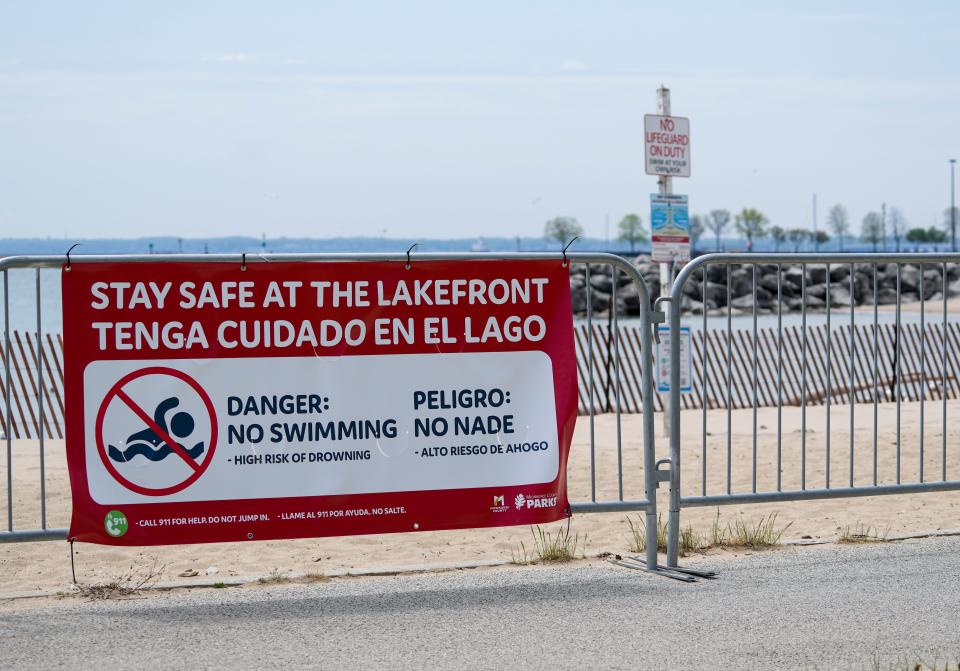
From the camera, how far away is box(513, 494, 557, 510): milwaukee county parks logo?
5504 mm

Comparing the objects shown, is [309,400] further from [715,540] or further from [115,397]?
[715,540]

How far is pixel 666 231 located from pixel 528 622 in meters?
7.91

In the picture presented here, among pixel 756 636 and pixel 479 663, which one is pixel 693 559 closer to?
pixel 756 636

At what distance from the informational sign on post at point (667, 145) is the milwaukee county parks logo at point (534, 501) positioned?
7.03 meters

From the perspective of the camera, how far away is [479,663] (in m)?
4.30

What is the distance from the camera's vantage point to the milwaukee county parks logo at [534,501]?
550 cm

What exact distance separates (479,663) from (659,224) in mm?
8473

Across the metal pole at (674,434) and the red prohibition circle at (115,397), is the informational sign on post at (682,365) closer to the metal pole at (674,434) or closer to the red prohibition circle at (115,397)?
the metal pole at (674,434)

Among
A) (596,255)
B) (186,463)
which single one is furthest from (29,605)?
(596,255)

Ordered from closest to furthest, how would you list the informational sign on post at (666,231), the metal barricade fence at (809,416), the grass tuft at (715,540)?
the metal barricade fence at (809,416)
the grass tuft at (715,540)
the informational sign on post at (666,231)

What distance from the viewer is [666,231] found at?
39.9ft

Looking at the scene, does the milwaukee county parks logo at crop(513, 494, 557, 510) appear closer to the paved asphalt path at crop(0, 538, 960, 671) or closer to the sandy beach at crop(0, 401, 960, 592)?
the paved asphalt path at crop(0, 538, 960, 671)

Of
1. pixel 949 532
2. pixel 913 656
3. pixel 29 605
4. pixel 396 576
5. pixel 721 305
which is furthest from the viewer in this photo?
pixel 721 305

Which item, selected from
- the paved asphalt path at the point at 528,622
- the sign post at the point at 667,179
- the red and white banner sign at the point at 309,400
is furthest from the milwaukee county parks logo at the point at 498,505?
the sign post at the point at 667,179
